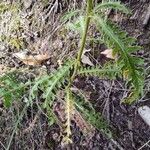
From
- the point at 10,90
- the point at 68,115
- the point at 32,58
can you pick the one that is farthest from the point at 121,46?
the point at 32,58

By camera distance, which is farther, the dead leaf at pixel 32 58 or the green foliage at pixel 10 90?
the dead leaf at pixel 32 58

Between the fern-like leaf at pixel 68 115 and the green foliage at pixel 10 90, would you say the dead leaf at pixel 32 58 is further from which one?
the fern-like leaf at pixel 68 115

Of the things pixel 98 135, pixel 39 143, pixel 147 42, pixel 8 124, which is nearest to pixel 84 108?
pixel 98 135

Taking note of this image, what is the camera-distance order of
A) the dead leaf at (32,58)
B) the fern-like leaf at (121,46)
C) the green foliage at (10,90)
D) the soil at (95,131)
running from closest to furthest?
the fern-like leaf at (121,46)
the green foliage at (10,90)
the soil at (95,131)
the dead leaf at (32,58)

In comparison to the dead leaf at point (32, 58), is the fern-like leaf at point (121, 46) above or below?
above

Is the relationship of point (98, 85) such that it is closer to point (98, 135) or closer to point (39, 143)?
point (98, 135)

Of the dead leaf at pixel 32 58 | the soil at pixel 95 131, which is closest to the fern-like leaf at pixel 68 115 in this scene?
the soil at pixel 95 131
